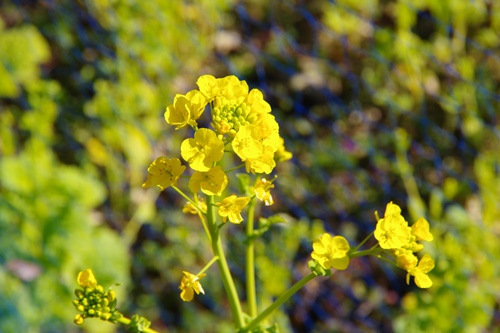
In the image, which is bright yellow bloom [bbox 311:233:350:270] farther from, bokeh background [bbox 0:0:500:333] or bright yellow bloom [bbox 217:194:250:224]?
bokeh background [bbox 0:0:500:333]

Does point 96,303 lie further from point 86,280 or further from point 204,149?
point 204,149

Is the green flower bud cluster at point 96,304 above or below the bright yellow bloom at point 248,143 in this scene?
below

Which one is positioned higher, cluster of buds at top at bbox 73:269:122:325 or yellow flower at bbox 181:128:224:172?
yellow flower at bbox 181:128:224:172

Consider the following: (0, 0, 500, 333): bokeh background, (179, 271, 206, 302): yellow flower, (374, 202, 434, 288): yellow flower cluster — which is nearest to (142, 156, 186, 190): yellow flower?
(179, 271, 206, 302): yellow flower

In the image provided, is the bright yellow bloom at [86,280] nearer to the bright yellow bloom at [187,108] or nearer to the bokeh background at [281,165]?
Answer: the bright yellow bloom at [187,108]

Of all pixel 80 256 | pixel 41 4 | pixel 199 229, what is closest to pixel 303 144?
pixel 199 229

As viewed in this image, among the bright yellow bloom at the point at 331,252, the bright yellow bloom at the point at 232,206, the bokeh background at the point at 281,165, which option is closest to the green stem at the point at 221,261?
the bright yellow bloom at the point at 232,206
